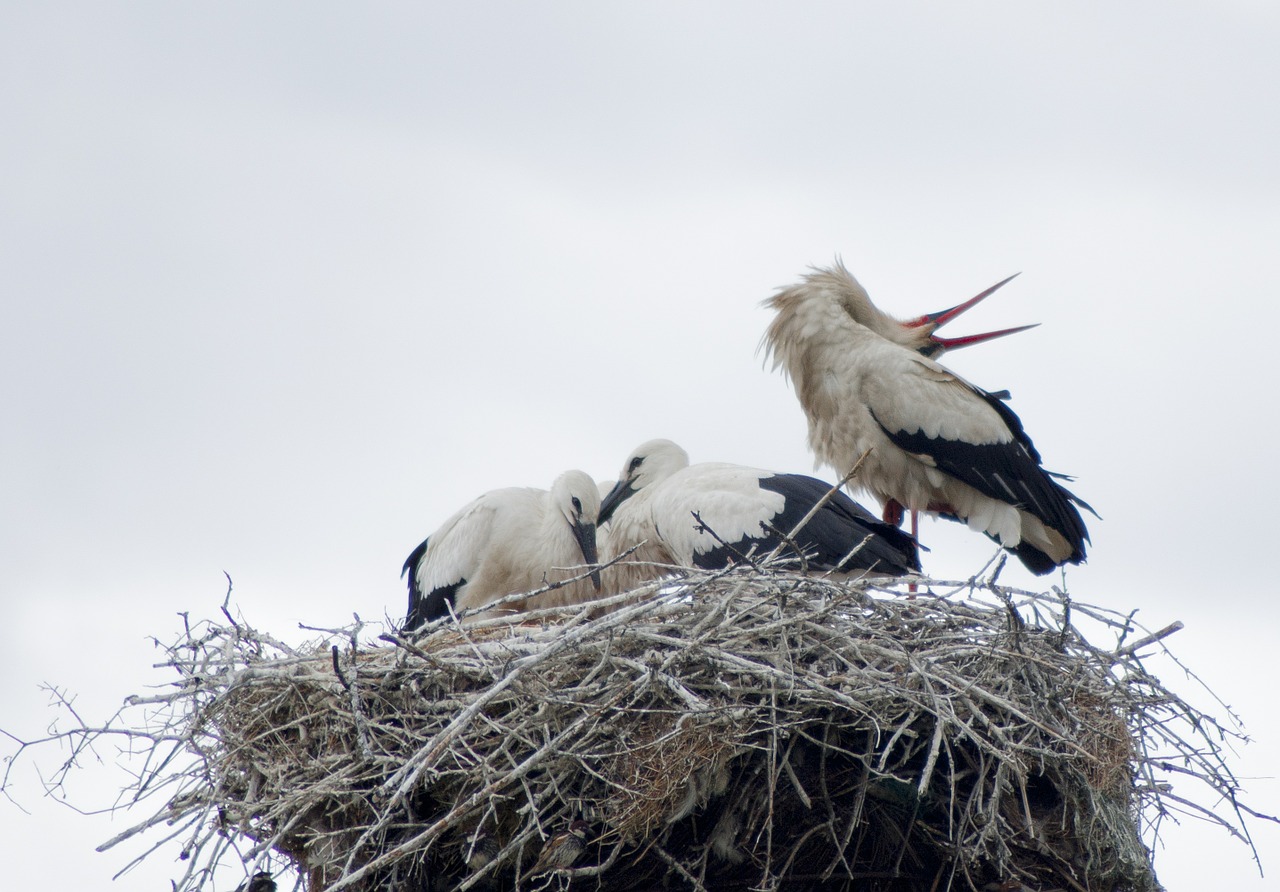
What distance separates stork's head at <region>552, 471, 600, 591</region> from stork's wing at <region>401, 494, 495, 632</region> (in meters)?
0.29

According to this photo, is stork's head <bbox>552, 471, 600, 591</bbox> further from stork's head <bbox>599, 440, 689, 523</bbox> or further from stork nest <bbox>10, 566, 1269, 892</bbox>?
stork nest <bbox>10, 566, 1269, 892</bbox>

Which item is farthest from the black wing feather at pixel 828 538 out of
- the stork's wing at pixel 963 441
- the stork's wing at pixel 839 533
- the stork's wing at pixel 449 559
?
the stork's wing at pixel 449 559

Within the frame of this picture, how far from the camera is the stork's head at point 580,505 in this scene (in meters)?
5.54

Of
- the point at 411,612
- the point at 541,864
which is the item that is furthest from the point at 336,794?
the point at 411,612

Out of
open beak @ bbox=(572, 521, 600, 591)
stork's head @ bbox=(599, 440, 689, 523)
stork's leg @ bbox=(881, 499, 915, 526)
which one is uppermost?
stork's head @ bbox=(599, 440, 689, 523)

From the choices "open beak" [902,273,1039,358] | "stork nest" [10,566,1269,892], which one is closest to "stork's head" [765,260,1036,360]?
"open beak" [902,273,1039,358]

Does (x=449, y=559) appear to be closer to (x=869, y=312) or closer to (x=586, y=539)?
(x=586, y=539)

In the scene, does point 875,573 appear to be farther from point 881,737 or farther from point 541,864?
point 541,864

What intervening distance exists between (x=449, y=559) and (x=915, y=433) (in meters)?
1.87

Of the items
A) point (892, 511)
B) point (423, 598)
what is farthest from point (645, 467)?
point (892, 511)

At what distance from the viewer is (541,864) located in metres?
3.55

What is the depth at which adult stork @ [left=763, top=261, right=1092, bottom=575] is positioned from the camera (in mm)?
5988

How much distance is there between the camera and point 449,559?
18.8ft

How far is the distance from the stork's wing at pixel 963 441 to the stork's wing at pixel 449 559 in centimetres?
160
